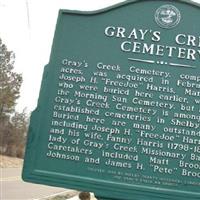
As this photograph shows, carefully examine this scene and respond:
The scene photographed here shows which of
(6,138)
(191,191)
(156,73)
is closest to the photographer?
(191,191)

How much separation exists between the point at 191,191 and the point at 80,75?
5.44 feet

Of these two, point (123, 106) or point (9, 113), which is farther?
point (9, 113)

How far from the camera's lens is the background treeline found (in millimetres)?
45000

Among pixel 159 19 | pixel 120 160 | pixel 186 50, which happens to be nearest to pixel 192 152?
pixel 120 160

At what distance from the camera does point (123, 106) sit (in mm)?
5426

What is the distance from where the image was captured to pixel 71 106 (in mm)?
5457

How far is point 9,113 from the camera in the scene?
55.4 metres

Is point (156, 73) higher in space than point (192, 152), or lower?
higher

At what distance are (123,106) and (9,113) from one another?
51.0 metres

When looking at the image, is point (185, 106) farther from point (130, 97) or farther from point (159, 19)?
point (159, 19)

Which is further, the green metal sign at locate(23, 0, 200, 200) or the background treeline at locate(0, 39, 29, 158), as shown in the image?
the background treeline at locate(0, 39, 29, 158)

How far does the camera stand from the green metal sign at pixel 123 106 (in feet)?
17.1

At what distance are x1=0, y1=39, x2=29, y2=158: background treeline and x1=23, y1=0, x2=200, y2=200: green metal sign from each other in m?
38.5

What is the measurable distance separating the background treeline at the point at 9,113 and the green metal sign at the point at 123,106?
38506mm
